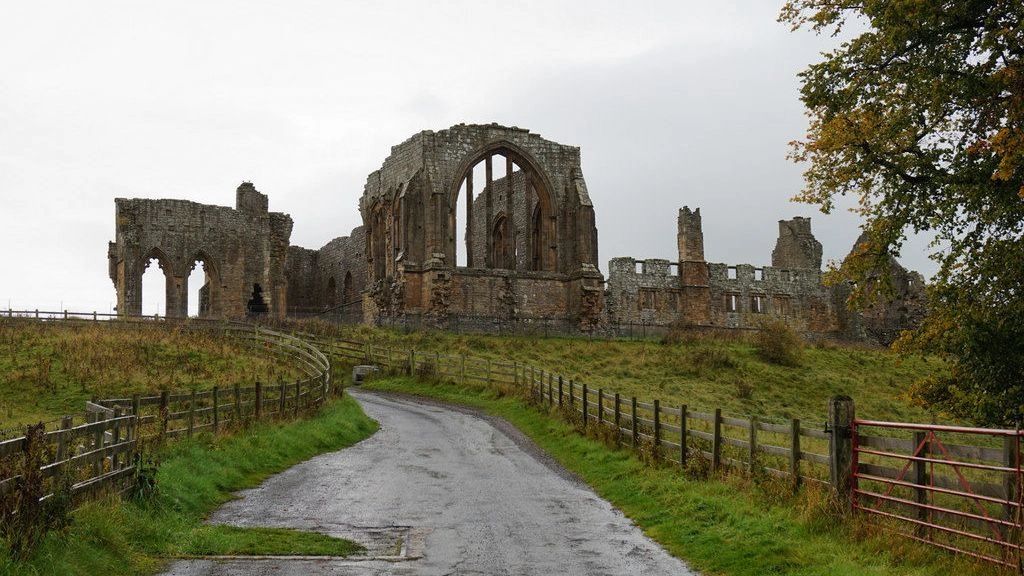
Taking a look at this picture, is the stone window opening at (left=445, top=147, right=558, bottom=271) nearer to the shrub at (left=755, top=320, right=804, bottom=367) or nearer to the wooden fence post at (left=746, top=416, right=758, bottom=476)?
the shrub at (left=755, top=320, right=804, bottom=367)

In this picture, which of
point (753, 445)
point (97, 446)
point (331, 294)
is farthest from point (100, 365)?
point (331, 294)

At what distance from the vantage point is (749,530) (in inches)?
488

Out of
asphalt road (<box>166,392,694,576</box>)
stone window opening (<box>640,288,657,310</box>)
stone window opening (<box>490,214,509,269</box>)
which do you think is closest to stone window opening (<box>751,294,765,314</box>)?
stone window opening (<box>640,288,657,310</box>)

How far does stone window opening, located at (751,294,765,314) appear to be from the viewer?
64875mm

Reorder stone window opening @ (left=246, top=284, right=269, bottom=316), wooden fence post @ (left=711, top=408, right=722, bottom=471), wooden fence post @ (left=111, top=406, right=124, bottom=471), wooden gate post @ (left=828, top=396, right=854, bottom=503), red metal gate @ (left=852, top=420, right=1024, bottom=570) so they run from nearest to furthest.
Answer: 1. red metal gate @ (left=852, top=420, right=1024, bottom=570)
2. wooden gate post @ (left=828, top=396, right=854, bottom=503)
3. wooden fence post @ (left=111, top=406, right=124, bottom=471)
4. wooden fence post @ (left=711, top=408, right=722, bottom=471)
5. stone window opening @ (left=246, top=284, right=269, bottom=316)

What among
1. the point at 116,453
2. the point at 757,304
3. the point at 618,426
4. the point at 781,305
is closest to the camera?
the point at 116,453

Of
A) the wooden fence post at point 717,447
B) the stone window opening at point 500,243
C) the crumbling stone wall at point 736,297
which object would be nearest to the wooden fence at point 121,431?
the wooden fence post at point 717,447

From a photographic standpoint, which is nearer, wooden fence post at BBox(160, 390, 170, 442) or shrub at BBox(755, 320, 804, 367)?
wooden fence post at BBox(160, 390, 170, 442)

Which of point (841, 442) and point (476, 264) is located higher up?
point (476, 264)

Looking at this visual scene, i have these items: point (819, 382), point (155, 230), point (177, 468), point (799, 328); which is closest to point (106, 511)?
point (177, 468)

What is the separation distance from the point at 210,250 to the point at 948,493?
5078 centimetres

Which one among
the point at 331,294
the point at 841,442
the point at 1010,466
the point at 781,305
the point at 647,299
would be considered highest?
the point at 331,294

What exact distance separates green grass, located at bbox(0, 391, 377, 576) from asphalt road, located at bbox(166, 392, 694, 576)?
1.30 ft

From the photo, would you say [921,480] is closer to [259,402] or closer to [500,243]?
[259,402]
